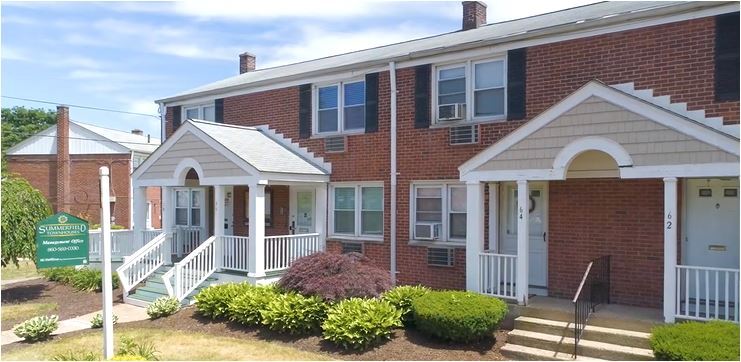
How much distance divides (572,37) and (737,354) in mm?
6129

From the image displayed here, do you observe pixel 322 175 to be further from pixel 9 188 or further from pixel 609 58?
pixel 9 188

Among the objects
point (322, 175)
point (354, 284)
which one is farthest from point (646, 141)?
point (322, 175)

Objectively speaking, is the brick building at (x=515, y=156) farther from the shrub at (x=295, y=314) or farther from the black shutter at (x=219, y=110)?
the shrub at (x=295, y=314)

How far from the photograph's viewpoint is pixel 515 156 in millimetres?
10203

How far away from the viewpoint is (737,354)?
723 centimetres

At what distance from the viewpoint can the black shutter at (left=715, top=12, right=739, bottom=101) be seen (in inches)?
356

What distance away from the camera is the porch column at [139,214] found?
628 inches

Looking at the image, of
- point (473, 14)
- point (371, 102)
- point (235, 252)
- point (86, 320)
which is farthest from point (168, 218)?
point (473, 14)

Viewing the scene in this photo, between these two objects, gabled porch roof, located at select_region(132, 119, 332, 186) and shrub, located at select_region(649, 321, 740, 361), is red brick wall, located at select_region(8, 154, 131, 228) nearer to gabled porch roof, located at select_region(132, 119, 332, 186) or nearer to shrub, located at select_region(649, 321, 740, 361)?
gabled porch roof, located at select_region(132, 119, 332, 186)

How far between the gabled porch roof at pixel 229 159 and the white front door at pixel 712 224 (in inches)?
315

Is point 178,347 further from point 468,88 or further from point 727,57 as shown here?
point 727,57

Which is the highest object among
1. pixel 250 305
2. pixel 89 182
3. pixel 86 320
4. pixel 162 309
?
pixel 89 182

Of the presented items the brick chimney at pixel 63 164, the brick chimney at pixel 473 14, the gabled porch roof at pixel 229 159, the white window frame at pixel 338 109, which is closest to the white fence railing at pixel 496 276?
the white window frame at pixel 338 109

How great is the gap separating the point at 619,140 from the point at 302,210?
8.57m
